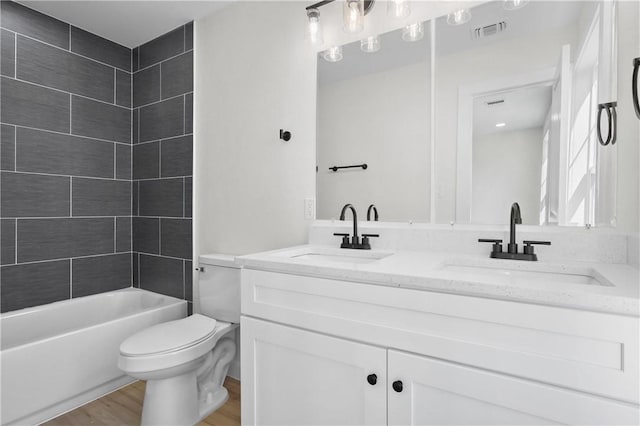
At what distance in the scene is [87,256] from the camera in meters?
2.40

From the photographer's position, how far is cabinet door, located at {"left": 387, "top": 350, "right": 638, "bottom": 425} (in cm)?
79

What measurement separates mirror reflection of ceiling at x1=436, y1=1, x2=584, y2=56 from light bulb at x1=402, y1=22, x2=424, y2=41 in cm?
7

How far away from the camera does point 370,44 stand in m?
1.67

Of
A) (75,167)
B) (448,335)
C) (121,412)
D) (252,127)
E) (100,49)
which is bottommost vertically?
(121,412)

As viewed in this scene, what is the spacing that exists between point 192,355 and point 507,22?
2019 mm

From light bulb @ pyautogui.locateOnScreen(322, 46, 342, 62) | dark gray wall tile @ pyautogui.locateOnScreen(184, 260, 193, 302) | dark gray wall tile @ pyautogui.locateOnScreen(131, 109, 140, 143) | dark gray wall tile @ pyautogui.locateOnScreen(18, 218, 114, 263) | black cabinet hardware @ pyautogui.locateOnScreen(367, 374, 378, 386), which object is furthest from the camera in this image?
dark gray wall tile @ pyautogui.locateOnScreen(131, 109, 140, 143)

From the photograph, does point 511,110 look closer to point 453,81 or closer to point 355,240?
point 453,81

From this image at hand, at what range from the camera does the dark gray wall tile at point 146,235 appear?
2523 mm

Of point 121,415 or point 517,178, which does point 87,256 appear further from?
point 517,178

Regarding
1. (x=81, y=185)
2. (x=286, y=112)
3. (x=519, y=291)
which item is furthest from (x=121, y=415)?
(x=519, y=291)

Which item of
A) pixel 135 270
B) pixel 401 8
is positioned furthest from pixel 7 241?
pixel 401 8

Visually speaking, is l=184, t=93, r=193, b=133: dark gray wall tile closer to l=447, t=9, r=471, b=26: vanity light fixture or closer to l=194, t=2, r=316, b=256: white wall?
l=194, t=2, r=316, b=256: white wall

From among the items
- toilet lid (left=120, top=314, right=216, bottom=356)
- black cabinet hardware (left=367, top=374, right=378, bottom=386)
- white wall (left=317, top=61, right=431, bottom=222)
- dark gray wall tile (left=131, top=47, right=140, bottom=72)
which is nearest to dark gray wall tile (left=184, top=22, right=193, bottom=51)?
dark gray wall tile (left=131, top=47, right=140, bottom=72)

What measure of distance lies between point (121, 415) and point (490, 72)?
2.45 meters
